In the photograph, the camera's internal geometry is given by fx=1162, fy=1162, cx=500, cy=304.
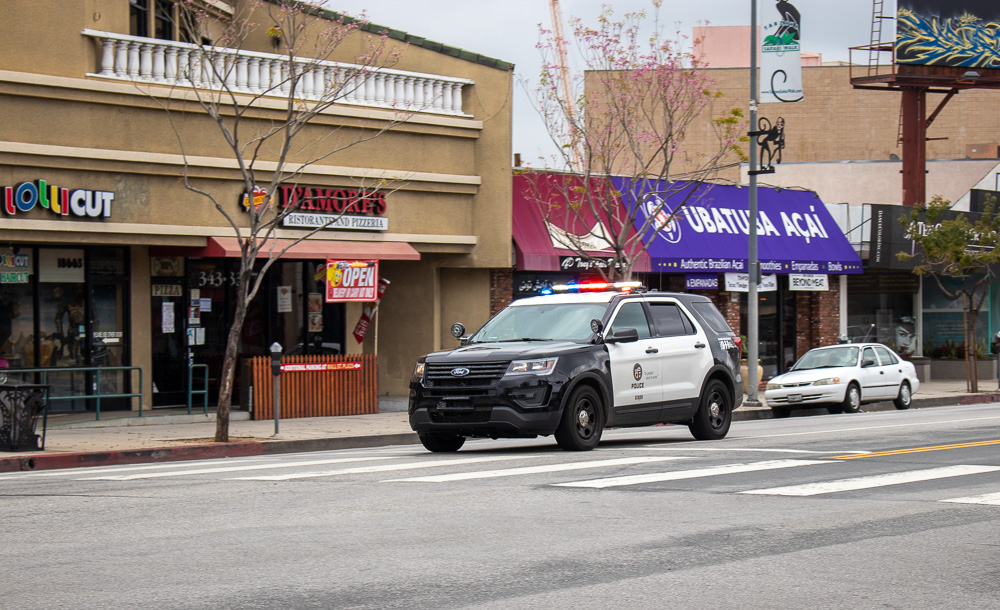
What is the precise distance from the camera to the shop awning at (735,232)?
28.6 m

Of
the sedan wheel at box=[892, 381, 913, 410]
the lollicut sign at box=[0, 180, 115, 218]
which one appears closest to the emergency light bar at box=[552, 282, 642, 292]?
the lollicut sign at box=[0, 180, 115, 218]

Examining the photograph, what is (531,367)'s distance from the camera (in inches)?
497

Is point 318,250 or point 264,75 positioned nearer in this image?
point 264,75

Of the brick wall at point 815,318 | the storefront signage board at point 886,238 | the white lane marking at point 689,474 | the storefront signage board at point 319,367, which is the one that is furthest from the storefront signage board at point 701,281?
the white lane marking at point 689,474

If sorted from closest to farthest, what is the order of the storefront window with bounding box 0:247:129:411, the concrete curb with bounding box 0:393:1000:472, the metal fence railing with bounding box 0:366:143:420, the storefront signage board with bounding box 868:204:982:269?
the concrete curb with bounding box 0:393:1000:472 < the metal fence railing with bounding box 0:366:143:420 < the storefront window with bounding box 0:247:129:411 < the storefront signage board with bounding box 868:204:982:269

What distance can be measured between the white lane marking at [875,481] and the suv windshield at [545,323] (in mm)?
4215

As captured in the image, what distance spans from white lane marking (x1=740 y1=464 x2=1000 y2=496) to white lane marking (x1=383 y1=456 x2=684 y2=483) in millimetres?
2184

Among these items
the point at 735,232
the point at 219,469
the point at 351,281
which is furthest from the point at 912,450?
the point at 735,232

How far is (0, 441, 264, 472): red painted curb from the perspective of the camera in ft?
46.3

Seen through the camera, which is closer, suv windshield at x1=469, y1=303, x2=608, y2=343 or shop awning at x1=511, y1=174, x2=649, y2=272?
suv windshield at x1=469, y1=303, x2=608, y2=343

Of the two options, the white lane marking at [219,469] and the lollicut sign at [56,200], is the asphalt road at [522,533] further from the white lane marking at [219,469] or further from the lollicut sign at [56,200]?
the lollicut sign at [56,200]

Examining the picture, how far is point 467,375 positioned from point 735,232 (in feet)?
64.0

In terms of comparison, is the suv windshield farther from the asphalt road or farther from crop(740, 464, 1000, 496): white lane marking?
crop(740, 464, 1000, 496): white lane marking

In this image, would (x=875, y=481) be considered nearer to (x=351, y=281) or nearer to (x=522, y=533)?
(x=522, y=533)
